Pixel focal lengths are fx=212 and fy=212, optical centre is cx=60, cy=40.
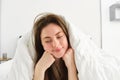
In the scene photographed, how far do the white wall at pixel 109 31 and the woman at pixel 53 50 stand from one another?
1891 mm

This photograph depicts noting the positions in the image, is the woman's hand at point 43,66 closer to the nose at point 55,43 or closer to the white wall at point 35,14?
the nose at point 55,43

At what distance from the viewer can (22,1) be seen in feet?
9.07

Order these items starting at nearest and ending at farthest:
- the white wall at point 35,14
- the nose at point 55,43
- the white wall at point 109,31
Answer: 1. the nose at point 55,43
2. the white wall at point 35,14
3. the white wall at point 109,31

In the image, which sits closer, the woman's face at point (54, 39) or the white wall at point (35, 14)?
the woman's face at point (54, 39)

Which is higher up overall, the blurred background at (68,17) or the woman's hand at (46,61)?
the blurred background at (68,17)

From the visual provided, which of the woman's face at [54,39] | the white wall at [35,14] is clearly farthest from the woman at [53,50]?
the white wall at [35,14]

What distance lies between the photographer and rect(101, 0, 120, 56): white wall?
9.89 feet

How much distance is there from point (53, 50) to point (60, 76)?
22 centimetres

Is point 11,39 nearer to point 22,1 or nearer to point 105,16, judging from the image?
point 22,1

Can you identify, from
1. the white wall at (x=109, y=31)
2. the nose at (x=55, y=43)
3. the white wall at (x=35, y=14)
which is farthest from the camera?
the white wall at (x=109, y=31)

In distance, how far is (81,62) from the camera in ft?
3.58

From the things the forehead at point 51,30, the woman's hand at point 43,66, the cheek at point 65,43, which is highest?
the forehead at point 51,30

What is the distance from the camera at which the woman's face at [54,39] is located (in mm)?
1062

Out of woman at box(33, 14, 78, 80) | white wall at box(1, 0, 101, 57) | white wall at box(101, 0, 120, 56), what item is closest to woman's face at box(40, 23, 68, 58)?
woman at box(33, 14, 78, 80)
